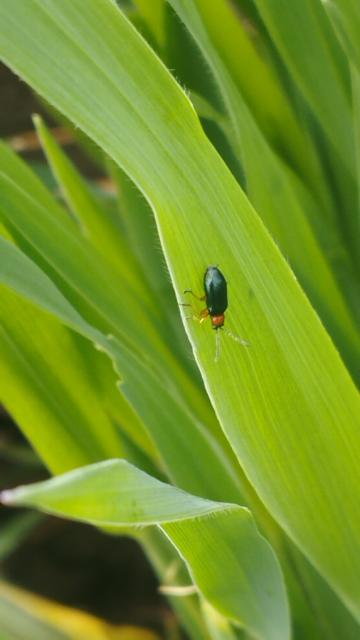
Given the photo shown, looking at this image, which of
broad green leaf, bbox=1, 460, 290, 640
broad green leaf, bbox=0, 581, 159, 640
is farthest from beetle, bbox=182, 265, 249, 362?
broad green leaf, bbox=0, 581, 159, 640

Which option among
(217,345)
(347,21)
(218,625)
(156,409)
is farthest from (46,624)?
(347,21)

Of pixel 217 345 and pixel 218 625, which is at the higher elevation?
pixel 217 345

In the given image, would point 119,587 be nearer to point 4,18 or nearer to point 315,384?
point 315,384

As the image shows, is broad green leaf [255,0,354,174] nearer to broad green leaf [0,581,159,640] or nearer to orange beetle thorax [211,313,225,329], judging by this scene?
orange beetle thorax [211,313,225,329]

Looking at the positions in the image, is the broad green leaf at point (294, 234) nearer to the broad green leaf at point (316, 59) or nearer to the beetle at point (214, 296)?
the broad green leaf at point (316, 59)

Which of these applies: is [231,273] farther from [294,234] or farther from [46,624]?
[46,624]

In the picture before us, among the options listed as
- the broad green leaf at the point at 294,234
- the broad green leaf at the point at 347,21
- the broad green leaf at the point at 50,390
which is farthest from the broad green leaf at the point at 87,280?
the broad green leaf at the point at 347,21
